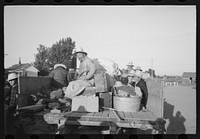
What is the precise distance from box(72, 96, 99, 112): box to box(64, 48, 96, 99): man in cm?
34

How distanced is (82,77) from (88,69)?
11.0 inches

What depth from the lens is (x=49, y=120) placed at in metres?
3.10

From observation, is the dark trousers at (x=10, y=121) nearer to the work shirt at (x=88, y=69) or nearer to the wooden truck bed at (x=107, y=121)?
the wooden truck bed at (x=107, y=121)

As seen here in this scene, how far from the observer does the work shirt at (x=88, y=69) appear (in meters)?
4.02

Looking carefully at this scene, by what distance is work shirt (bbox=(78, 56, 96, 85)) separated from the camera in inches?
158

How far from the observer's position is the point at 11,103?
131 inches

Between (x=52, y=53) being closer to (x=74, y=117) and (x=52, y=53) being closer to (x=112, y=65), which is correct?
(x=112, y=65)

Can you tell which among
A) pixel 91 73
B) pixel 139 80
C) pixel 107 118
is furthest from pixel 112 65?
pixel 107 118

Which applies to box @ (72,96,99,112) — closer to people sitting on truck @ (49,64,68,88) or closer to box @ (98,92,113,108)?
box @ (98,92,113,108)

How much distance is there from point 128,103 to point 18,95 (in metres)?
2.48

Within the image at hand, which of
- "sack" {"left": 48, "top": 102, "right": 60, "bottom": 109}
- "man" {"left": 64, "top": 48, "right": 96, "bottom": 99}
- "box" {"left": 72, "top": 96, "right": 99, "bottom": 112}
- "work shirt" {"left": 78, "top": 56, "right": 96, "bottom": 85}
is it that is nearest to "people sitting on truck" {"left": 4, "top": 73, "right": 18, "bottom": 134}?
"sack" {"left": 48, "top": 102, "right": 60, "bottom": 109}

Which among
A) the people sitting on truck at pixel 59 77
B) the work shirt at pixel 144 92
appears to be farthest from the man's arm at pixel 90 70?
the people sitting on truck at pixel 59 77

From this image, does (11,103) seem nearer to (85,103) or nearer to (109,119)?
(85,103)

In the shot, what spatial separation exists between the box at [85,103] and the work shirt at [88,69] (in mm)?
726
